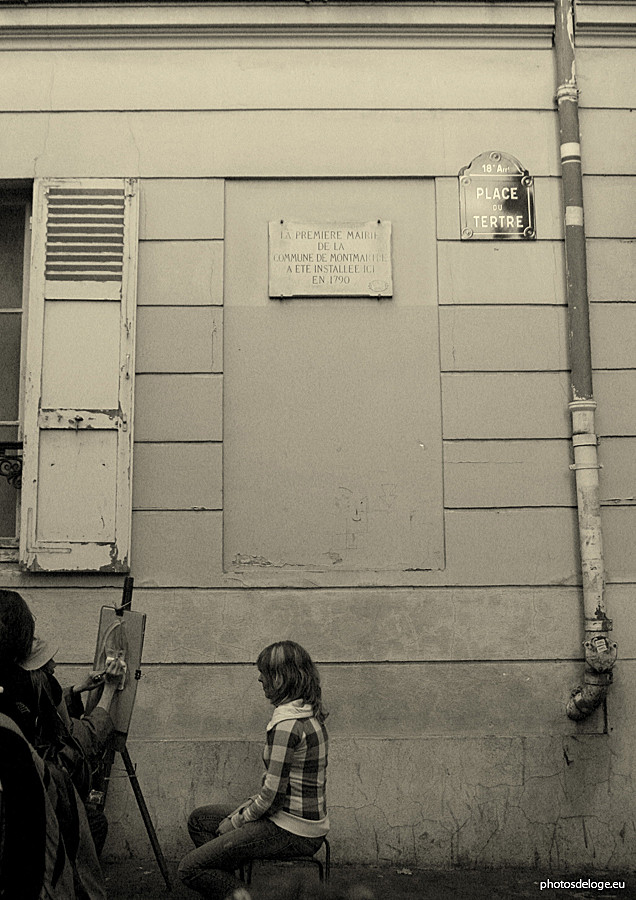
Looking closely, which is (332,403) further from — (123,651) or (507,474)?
(123,651)

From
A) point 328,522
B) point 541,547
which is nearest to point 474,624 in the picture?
point 541,547

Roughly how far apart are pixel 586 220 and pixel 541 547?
5.81 feet

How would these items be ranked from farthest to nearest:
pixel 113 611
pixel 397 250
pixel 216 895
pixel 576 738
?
pixel 397 250, pixel 576 738, pixel 113 611, pixel 216 895

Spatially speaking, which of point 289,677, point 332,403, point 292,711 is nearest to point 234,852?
point 292,711

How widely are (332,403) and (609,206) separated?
6.02 feet

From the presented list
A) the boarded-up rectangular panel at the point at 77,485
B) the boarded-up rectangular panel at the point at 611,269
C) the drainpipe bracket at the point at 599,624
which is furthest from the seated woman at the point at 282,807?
the boarded-up rectangular panel at the point at 611,269

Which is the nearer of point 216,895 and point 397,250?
point 216,895

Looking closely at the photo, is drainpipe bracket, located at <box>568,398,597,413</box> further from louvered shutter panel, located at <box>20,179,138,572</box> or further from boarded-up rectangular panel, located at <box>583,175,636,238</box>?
louvered shutter panel, located at <box>20,179,138,572</box>

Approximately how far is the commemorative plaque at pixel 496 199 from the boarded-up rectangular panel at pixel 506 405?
2.54ft

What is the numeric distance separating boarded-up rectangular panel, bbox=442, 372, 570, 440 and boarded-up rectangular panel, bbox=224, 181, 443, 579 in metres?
0.10

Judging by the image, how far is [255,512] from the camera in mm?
4719

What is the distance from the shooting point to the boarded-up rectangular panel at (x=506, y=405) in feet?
15.7

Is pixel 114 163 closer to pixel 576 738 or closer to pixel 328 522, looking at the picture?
pixel 328 522

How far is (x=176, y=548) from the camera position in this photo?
4.65 meters
